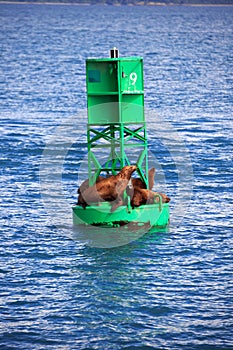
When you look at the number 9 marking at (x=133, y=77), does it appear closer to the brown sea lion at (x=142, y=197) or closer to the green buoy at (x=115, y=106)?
the green buoy at (x=115, y=106)

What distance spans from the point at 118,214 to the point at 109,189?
1442 millimetres

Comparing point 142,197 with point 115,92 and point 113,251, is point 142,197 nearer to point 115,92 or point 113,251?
point 113,251

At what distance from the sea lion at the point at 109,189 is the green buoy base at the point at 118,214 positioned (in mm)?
373

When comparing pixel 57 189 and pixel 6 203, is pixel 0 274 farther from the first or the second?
pixel 57 189

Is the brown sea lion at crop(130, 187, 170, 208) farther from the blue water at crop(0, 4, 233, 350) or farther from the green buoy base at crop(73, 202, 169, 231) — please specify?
the blue water at crop(0, 4, 233, 350)

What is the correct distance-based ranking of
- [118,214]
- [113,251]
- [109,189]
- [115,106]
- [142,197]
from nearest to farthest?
[113,251] < [118,214] < [115,106] < [109,189] < [142,197]

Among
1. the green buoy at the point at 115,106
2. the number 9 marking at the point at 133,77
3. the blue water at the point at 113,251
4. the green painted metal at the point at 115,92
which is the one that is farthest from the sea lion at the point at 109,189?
the number 9 marking at the point at 133,77

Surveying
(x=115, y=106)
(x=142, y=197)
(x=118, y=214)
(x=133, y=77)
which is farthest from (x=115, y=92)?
(x=118, y=214)

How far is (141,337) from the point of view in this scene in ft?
121

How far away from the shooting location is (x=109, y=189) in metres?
48.3

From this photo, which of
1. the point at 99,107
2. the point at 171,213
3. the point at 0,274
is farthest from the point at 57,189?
the point at 0,274

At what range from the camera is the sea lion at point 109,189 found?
157ft

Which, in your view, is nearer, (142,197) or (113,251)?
(113,251)

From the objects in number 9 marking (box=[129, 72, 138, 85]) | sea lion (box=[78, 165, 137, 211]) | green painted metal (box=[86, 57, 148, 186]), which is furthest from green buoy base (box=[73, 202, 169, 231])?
number 9 marking (box=[129, 72, 138, 85])
